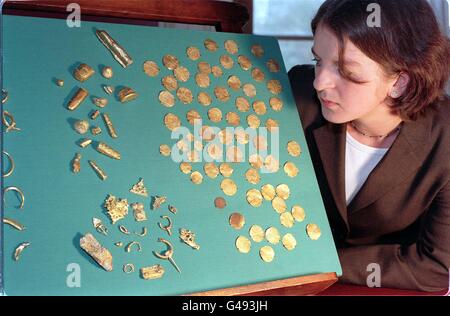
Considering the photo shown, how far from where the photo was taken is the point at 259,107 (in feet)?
3.18

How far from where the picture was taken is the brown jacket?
1036 millimetres

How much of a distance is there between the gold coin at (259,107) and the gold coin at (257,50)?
10cm

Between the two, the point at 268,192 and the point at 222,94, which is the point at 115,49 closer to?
the point at 222,94

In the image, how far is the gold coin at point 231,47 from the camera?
39.2 inches

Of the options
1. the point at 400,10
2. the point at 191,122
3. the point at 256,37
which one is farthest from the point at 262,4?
the point at 191,122

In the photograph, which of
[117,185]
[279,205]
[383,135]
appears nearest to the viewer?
[117,185]

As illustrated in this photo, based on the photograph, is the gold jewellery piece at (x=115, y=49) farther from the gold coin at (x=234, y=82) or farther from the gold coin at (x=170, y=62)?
the gold coin at (x=234, y=82)

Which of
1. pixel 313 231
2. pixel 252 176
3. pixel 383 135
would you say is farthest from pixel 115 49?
pixel 383 135

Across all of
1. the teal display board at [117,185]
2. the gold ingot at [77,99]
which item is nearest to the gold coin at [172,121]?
the teal display board at [117,185]

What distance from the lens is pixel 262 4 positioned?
1500 millimetres

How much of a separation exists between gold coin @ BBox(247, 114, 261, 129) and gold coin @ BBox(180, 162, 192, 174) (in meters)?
0.13

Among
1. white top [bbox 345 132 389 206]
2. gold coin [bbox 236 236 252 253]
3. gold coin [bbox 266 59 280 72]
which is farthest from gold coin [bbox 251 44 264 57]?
gold coin [bbox 236 236 252 253]

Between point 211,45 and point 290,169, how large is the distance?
0.75 ft

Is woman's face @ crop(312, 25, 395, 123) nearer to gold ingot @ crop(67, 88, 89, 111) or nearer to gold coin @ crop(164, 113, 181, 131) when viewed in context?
gold coin @ crop(164, 113, 181, 131)
